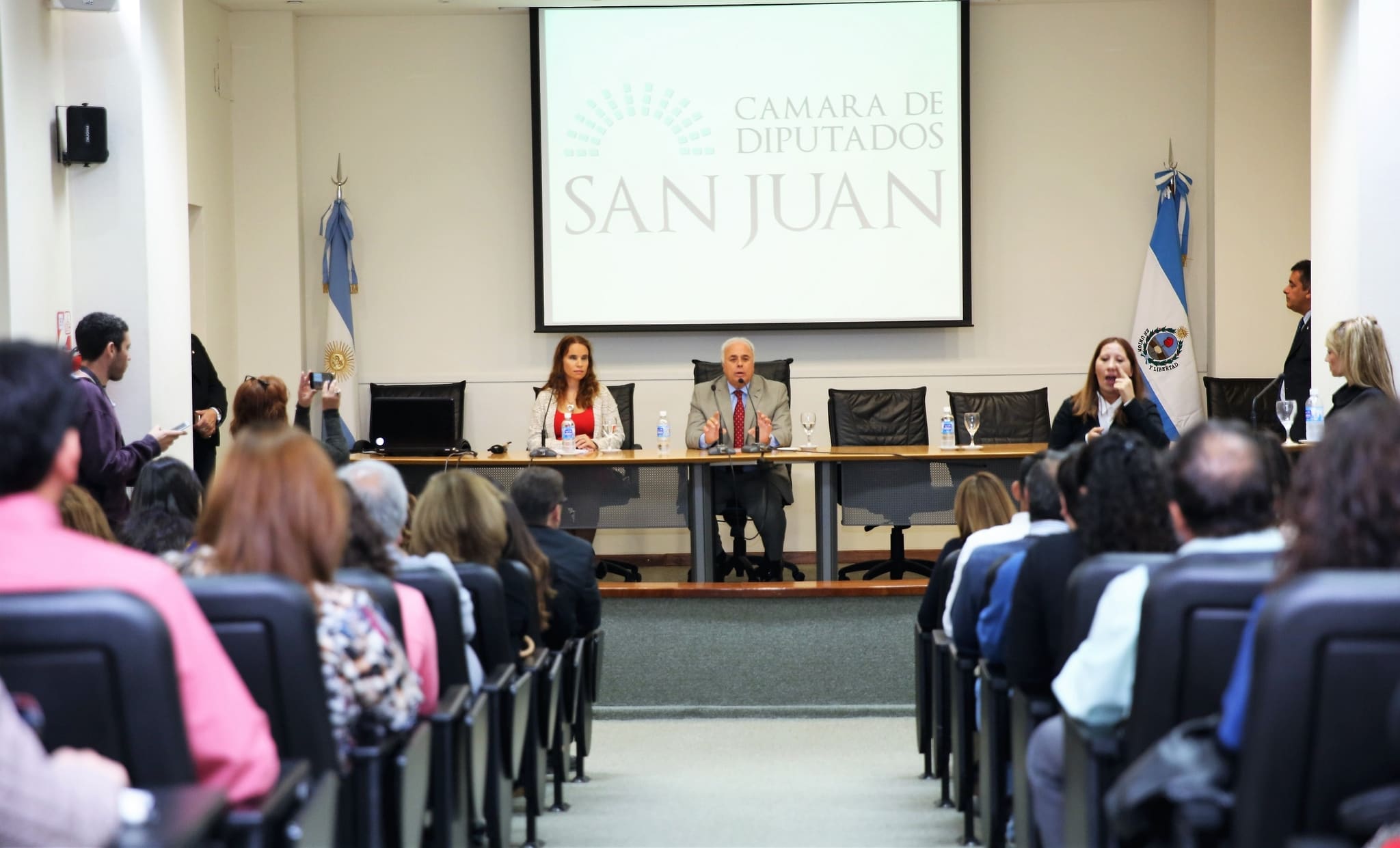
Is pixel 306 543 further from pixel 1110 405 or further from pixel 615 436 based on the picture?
pixel 615 436

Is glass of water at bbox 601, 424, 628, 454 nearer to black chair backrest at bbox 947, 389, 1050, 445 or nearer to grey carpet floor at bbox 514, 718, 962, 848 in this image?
black chair backrest at bbox 947, 389, 1050, 445

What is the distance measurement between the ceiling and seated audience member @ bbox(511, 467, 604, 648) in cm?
505

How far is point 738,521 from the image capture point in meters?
7.04

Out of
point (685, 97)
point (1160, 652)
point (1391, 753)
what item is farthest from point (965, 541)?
point (685, 97)

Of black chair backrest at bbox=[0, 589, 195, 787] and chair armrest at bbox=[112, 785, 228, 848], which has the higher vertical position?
black chair backrest at bbox=[0, 589, 195, 787]

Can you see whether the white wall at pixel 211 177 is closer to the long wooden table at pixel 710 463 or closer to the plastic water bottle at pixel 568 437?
the long wooden table at pixel 710 463

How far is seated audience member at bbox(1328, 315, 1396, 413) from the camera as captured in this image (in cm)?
497

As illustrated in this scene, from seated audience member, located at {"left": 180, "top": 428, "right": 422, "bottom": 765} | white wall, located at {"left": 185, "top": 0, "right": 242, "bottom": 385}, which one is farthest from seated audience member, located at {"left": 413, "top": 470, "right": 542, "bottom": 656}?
white wall, located at {"left": 185, "top": 0, "right": 242, "bottom": 385}

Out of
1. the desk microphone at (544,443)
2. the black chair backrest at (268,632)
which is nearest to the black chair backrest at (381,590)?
the black chair backrest at (268,632)

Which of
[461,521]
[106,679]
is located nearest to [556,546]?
[461,521]

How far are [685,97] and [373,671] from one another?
21.8ft

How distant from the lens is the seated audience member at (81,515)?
3074mm

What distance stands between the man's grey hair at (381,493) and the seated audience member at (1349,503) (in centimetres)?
163

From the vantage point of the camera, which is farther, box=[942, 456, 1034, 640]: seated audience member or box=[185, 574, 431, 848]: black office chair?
box=[942, 456, 1034, 640]: seated audience member
